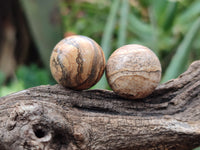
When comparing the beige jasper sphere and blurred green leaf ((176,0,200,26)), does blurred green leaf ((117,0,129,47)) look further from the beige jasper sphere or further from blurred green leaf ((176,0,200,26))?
the beige jasper sphere

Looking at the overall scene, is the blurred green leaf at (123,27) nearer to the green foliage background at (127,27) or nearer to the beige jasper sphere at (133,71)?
the green foliage background at (127,27)

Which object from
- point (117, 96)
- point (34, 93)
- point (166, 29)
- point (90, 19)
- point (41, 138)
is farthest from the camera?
point (90, 19)

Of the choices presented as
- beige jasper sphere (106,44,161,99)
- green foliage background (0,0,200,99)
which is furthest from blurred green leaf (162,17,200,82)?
beige jasper sphere (106,44,161,99)

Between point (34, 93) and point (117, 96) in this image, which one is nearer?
point (34, 93)

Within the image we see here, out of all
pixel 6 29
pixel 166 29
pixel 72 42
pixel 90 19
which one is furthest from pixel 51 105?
pixel 6 29

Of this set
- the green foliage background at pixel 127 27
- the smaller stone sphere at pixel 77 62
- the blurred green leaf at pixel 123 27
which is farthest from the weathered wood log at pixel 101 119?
the blurred green leaf at pixel 123 27

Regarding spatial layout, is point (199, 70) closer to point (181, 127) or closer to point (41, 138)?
point (181, 127)
